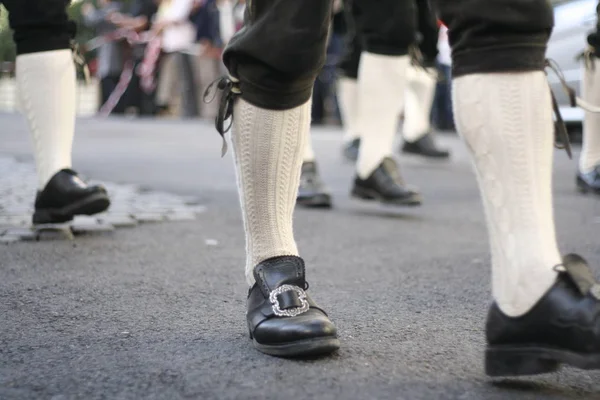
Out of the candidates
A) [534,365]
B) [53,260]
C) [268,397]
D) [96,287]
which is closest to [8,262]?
[53,260]

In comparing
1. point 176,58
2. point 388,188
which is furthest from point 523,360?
point 176,58

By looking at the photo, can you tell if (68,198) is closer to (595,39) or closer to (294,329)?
(294,329)

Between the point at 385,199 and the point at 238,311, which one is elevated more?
the point at 238,311

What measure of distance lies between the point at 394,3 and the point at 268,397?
2461 millimetres

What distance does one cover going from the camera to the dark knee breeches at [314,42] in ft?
4.64

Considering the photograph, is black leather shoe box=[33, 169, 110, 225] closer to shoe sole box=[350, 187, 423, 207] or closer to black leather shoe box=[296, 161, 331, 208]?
shoe sole box=[350, 187, 423, 207]

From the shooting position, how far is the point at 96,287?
2314 millimetres

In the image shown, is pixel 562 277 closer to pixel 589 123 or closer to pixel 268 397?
pixel 268 397

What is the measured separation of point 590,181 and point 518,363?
2.92 meters

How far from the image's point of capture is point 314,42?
5.64 feet

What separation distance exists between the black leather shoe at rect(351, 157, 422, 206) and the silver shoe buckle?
192 centimetres

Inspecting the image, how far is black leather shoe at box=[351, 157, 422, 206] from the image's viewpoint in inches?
145

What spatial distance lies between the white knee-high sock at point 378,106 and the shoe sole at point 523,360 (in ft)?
7.54

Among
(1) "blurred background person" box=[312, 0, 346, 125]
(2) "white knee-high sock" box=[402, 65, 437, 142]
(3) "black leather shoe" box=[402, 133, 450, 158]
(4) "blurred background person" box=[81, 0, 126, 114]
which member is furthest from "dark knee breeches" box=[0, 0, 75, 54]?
(4) "blurred background person" box=[81, 0, 126, 114]
